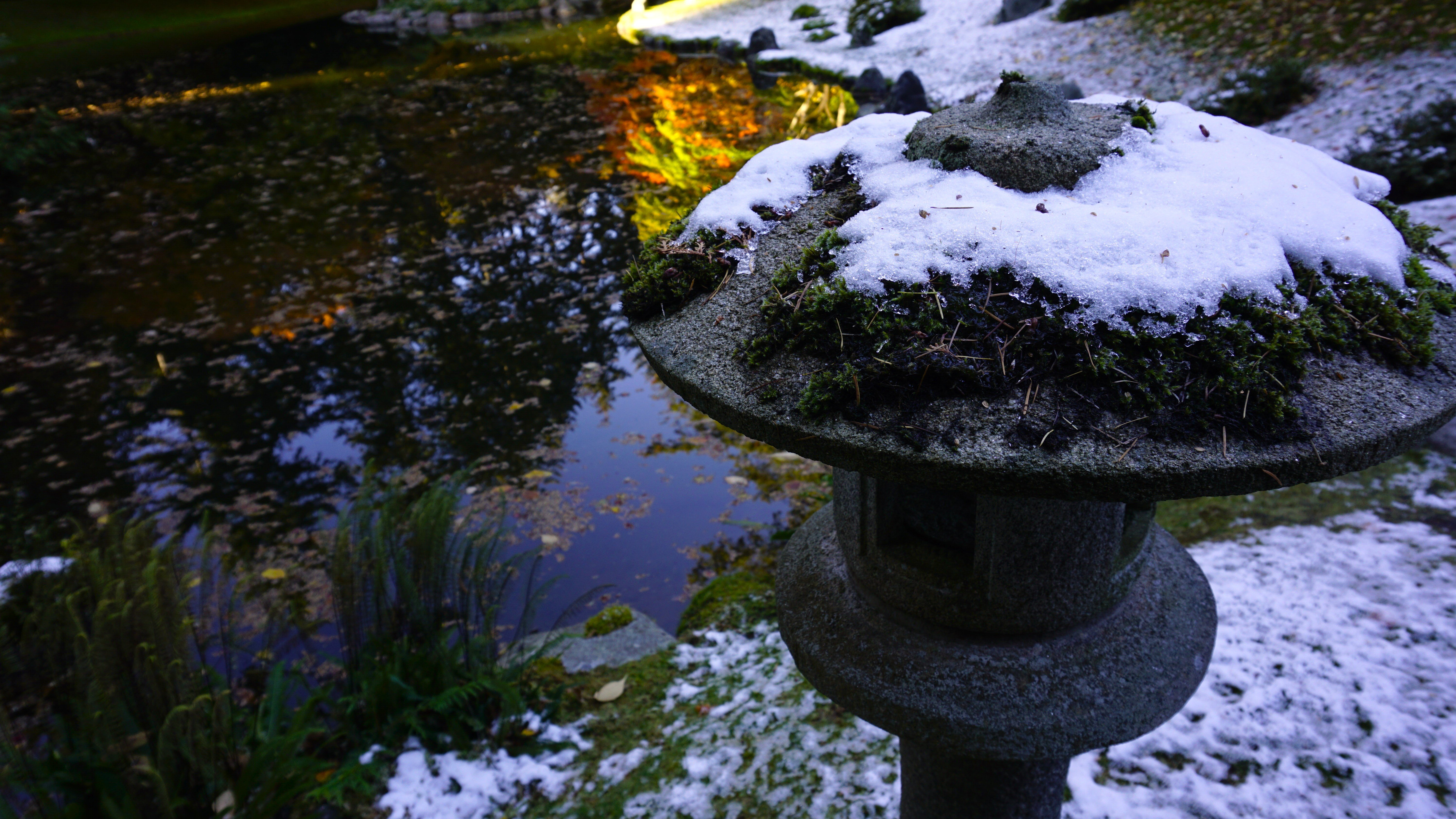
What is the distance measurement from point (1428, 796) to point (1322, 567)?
1084 millimetres

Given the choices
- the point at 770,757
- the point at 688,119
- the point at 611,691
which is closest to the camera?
the point at 770,757

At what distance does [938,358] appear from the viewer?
1.12 m

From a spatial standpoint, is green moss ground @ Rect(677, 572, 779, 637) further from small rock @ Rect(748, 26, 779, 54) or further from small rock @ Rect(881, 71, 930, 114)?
small rock @ Rect(748, 26, 779, 54)

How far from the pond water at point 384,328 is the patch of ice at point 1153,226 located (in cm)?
269

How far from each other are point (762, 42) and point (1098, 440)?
1305 centimetres

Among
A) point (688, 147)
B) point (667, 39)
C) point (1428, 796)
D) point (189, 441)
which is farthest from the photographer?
point (667, 39)

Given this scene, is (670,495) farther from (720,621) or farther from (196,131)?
(196,131)

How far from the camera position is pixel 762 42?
12.5 m

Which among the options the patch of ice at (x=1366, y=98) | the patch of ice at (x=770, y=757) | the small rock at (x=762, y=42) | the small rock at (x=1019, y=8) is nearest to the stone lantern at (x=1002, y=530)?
the patch of ice at (x=770, y=757)

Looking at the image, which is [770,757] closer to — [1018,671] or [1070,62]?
[1018,671]

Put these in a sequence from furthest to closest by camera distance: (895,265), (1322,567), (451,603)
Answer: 1. (451,603)
2. (1322,567)
3. (895,265)

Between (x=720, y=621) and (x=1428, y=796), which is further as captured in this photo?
(x=720, y=621)

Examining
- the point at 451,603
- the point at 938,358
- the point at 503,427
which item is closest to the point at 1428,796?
the point at 938,358

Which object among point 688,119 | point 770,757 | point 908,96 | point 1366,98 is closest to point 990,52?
point 908,96
